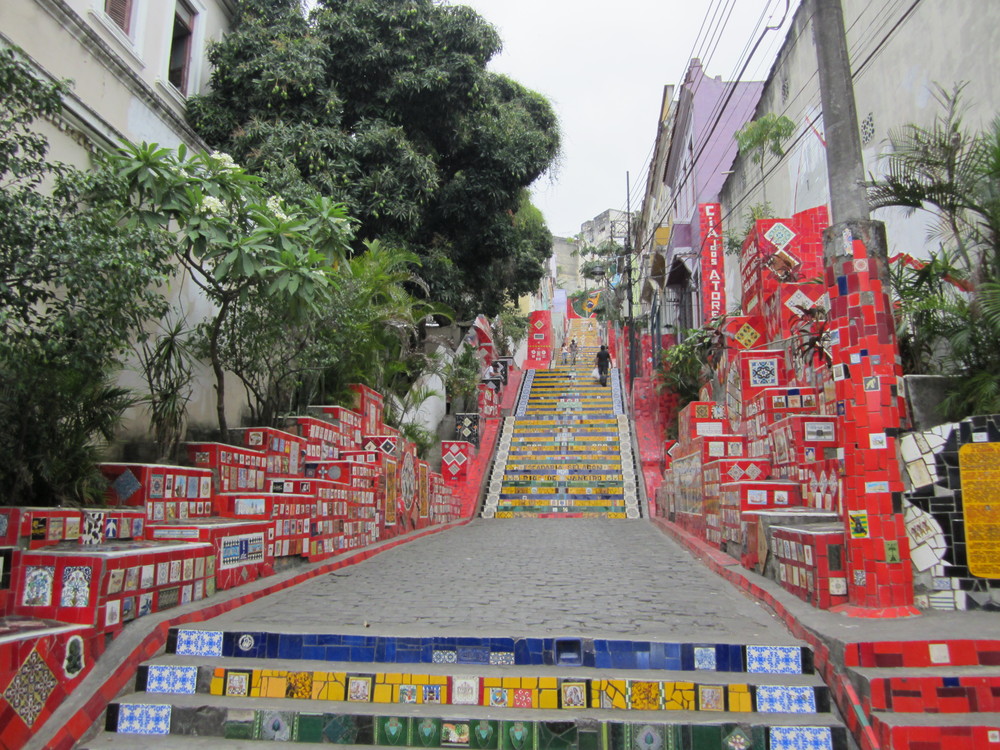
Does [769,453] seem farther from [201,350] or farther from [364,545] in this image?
[201,350]

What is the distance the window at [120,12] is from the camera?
29.3 ft

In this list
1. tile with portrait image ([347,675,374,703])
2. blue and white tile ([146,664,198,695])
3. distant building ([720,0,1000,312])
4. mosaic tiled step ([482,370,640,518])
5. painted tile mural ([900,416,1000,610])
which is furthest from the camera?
mosaic tiled step ([482,370,640,518])

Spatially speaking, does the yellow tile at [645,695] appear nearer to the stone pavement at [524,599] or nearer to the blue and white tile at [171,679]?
the stone pavement at [524,599]

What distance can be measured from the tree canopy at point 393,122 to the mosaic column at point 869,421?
295 inches

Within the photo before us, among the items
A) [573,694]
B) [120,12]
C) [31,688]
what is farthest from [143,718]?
[120,12]

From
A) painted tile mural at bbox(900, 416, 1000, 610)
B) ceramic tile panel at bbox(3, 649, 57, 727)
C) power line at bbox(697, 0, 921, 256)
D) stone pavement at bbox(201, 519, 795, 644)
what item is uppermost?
power line at bbox(697, 0, 921, 256)

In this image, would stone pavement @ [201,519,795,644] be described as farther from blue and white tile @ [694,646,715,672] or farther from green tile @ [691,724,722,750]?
green tile @ [691,724,722,750]

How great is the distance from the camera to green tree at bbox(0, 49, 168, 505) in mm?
4754

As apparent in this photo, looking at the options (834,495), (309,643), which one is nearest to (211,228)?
(309,643)

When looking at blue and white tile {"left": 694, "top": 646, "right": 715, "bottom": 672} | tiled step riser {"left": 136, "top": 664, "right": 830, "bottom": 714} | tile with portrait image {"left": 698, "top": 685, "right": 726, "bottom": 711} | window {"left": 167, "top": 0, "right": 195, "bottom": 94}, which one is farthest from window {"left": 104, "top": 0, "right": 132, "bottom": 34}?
tile with portrait image {"left": 698, "top": 685, "right": 726, "bottom": 711}

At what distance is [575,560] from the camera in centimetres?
906

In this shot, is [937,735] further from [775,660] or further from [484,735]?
[484,735]

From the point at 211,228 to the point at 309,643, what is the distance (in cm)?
404

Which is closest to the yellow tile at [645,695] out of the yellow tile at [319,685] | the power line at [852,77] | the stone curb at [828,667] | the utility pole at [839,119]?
the stone curb at [828,667]
